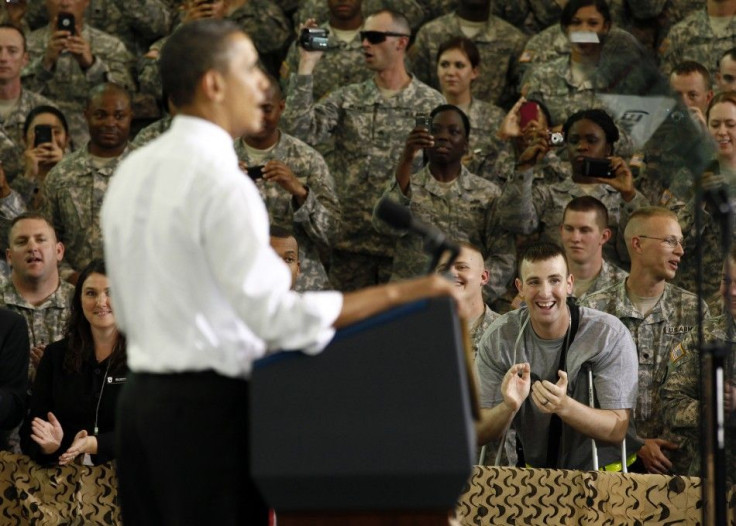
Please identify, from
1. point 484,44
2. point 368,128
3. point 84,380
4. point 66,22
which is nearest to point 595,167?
point 368,128

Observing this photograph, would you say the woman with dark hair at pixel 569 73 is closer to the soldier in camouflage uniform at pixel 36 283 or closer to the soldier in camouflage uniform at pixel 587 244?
the soldier in camouflage uniform at pixel 587 244

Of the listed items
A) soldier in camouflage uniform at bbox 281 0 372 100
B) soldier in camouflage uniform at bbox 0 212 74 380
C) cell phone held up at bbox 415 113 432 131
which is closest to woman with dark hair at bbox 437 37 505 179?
soldier in camouflage uniform at bbox 281 0 372 100

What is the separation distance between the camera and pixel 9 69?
6.84 m

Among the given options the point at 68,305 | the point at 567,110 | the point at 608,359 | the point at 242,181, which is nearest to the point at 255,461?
the point at 242,181

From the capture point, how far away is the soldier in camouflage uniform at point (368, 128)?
6.34 metres

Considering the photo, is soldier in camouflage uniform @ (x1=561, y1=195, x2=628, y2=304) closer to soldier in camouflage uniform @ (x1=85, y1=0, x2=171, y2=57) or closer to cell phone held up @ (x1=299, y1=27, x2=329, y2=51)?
cell phone held up @ (x1=299, y1=27, x2=329, y2=51)

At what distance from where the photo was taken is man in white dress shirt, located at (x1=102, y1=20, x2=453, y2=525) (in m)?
2.25

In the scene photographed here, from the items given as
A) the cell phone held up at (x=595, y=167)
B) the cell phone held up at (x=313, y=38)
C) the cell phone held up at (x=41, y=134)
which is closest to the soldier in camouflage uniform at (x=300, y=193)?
the cell phone held up at (x=313, y=38)

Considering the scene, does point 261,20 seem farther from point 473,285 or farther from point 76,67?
point 473,285

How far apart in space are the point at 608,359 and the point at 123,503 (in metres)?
2.38

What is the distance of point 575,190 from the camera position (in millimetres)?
5910

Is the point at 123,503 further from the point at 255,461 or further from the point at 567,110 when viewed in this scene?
the point at 567,110

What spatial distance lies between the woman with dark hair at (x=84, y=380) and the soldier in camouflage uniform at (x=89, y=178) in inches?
55.7

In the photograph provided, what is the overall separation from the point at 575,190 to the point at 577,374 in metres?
1.55
